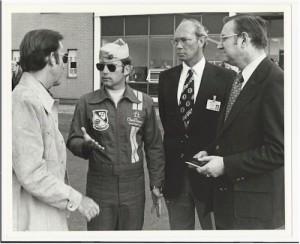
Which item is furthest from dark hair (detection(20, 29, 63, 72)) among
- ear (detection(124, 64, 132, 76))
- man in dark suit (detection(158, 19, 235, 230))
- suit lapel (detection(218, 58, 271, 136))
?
suit lapel (detection(218, 58, 271, 136))

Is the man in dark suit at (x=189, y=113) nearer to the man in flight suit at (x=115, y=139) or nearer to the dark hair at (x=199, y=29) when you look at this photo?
the dark hair at (x=199, y=29)

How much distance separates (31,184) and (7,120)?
667mm

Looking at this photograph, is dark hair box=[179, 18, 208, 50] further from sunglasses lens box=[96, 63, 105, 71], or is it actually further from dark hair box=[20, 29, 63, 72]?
dark hair box=[20, 29, 63, 72]

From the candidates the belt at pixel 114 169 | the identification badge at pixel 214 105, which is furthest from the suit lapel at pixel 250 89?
the belt at pixel 114 169

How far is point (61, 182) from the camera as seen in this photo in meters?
1.86

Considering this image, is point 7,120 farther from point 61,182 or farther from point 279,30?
point 279,30

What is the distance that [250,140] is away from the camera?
6.94 feet

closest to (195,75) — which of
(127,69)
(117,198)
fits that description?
(127,69)

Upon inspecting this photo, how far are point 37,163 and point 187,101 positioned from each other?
3.36 feet

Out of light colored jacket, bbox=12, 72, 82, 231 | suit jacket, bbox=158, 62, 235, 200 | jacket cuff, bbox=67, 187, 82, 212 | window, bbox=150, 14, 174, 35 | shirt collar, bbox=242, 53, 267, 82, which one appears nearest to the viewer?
light colored jacket, bbox=12, 72, 82, 231

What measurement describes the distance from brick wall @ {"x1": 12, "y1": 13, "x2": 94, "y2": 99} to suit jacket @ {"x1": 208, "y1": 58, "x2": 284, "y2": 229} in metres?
0.99

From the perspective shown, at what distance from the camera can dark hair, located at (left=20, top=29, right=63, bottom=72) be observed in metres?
1.86

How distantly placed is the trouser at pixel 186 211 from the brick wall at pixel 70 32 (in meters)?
0.93

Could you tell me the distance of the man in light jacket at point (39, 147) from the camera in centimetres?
177
